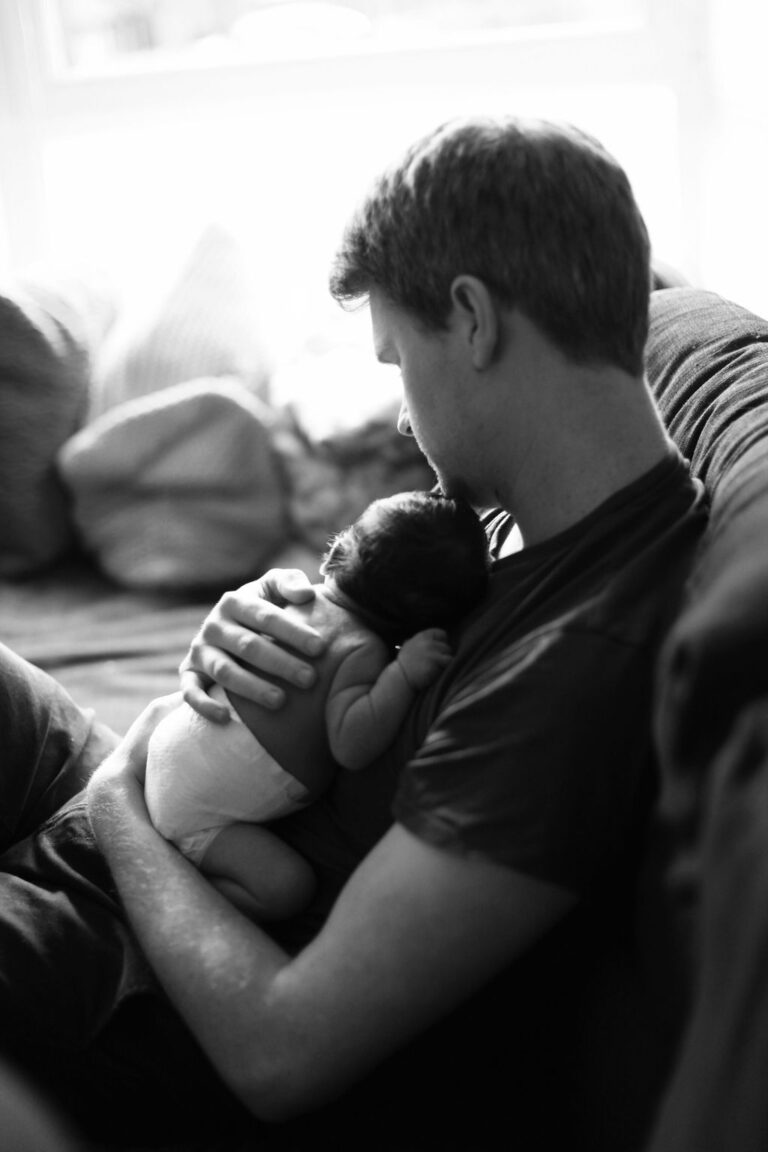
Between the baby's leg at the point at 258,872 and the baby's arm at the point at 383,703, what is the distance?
0.11 m

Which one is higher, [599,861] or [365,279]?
[365,279]

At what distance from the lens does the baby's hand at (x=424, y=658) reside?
1.11m

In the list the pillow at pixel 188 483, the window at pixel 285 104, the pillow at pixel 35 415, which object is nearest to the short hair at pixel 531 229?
the pillow at pixel 188 483

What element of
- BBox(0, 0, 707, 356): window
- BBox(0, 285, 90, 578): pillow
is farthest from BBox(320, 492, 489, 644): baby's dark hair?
BBox(0, 0, 707, 356): window

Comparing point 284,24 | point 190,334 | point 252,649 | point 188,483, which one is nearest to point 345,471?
point 188,483

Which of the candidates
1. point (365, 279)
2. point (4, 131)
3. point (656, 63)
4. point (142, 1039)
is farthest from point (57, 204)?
point (142, 1039)

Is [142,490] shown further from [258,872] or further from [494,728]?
[494,728]

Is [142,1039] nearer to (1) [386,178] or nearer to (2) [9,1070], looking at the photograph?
(2) [9,1070]

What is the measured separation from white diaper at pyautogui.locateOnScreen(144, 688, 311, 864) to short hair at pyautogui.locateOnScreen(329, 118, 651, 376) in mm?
436

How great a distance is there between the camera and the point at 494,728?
3.03 ft

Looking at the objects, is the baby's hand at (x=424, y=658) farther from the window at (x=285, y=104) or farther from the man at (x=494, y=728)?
the window at (x=285, y=104)

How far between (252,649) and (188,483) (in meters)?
1.23

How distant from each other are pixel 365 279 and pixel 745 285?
1684 millimetres

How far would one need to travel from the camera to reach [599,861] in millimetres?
908
